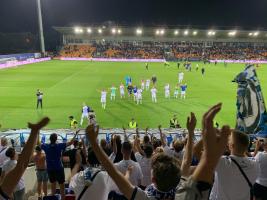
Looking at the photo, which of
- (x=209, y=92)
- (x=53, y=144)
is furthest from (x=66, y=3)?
(x=53, y=144)

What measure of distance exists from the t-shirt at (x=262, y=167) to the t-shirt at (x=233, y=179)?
5.75 ft

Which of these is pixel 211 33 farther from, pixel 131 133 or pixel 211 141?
pixel 211 141

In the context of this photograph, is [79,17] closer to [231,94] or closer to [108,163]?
[231,94]

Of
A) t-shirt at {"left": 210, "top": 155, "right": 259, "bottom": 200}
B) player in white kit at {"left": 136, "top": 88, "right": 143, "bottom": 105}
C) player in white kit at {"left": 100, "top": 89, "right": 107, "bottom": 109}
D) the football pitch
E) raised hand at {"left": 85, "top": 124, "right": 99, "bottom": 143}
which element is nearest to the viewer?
raised hand at {"left": 85, "top": 124, "right": 99, "bottom": 143}

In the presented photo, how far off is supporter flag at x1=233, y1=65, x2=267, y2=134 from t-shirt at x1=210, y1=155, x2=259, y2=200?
827cm

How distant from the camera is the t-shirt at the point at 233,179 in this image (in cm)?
385

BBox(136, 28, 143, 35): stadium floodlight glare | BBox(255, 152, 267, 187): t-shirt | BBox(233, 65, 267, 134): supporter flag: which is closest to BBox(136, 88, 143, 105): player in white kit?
BBox(233, 65, 267, 134): supporter flag

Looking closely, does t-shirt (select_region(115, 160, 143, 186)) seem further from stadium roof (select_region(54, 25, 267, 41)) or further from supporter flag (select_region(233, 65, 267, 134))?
stadium roof (select_region(54, 25, 267, 41))

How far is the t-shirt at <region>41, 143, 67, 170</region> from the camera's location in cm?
779

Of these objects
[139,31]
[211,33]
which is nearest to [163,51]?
[139,31]

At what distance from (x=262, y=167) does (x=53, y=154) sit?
5039mm

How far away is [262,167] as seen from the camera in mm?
5660

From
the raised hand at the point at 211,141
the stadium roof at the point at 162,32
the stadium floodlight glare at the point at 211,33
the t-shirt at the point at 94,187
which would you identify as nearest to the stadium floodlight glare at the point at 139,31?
the stadium roof at the point at 162,32

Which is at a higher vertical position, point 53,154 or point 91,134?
point 91,134
